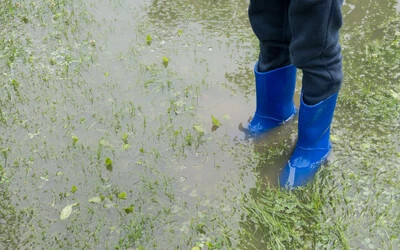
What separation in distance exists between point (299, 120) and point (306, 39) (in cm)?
55

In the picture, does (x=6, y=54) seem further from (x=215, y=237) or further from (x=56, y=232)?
(x=215, y=237)

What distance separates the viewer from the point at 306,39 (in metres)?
2.02

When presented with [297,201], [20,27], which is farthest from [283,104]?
[20,27]

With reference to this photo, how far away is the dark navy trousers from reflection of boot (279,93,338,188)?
6 centimetres

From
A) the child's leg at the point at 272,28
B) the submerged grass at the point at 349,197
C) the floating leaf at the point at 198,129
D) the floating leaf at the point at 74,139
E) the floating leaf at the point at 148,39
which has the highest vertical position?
the child's leg at the point at 272,28

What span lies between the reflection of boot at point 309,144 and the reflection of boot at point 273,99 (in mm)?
248

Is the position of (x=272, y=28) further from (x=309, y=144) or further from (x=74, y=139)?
(x=74, y=139)

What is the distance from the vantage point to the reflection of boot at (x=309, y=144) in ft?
7.77

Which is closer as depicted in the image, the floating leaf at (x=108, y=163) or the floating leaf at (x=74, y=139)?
the floating leaf at (x=108, y=163)

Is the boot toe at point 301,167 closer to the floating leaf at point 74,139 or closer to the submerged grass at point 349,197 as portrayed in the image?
the submerged grass at point 349,197

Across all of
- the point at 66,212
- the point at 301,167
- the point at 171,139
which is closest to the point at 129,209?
the point at 66,212

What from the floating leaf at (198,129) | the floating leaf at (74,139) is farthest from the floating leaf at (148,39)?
the floating leaf at (74,139)

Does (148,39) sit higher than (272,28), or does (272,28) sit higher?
(272,28)

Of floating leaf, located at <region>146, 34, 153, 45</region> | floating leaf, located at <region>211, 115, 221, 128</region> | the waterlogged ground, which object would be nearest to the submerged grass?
the waterlogged ground
